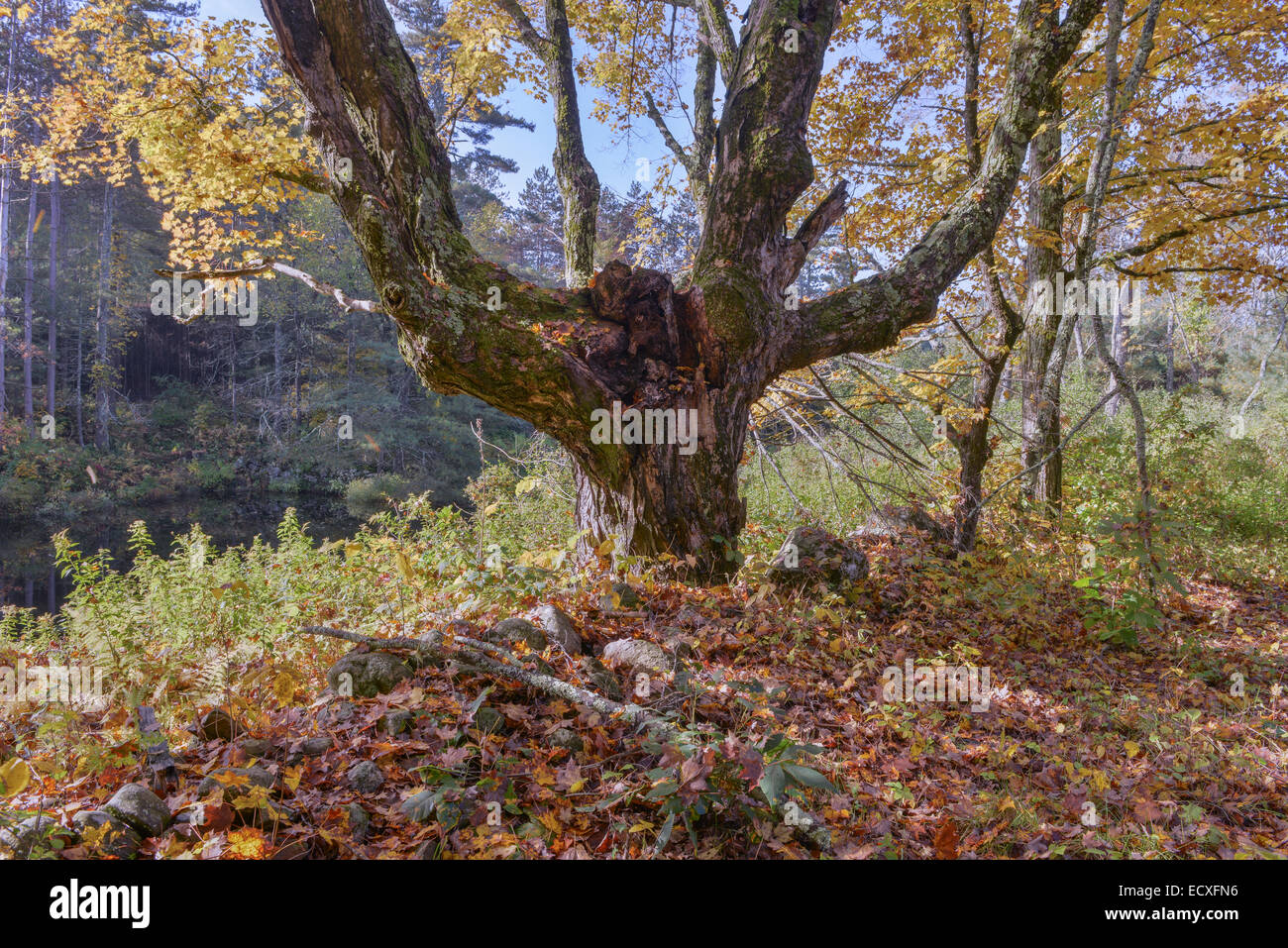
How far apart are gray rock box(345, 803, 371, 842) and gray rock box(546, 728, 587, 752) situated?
703 millimetres

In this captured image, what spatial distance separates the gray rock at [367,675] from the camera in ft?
8.81

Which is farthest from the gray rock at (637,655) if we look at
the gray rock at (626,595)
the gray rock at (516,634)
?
the gray rock at (626,595)

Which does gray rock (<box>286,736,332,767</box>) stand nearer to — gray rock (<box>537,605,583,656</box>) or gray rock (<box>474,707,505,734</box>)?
gray rock (<box>474,707,505,734</box>)

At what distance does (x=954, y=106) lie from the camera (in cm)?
826

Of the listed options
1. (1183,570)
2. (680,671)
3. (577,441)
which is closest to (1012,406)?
(1183,570)

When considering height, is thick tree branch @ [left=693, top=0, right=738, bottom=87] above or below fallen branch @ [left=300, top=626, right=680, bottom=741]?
above

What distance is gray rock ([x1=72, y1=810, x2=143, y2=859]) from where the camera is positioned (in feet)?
5.41

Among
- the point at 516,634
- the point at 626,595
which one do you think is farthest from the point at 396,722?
the point at 626,595

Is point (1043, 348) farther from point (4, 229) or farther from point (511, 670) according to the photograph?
point (4, 229)

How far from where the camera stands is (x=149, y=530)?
1655cm

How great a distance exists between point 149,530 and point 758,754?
19.8 metres

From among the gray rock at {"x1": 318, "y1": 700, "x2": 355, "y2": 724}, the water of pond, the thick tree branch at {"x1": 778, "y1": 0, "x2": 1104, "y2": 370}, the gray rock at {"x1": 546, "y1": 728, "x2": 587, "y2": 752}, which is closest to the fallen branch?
the gray rock at {"x1": 546, "y1": 728, "x2": 587, "y2": 752}

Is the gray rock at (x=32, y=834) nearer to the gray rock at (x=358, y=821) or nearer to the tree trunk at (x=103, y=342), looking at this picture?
the gray rock at (x=358, y=821)
